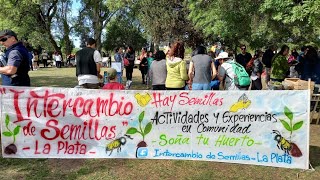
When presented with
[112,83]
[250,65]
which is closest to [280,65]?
[250,65]

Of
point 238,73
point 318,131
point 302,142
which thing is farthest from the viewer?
point 318,131

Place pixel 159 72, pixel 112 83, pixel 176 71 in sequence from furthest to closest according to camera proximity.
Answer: pixel 159 72 < pixel 176 71 < pixel 112 83

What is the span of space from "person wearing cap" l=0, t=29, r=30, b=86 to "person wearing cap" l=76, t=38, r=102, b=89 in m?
1.35

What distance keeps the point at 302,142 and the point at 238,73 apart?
1877 millimetres

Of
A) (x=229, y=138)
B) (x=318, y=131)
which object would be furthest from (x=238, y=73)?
(x=318, y=131)

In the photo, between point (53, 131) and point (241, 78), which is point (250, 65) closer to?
point (241, 78)

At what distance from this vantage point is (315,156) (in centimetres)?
527

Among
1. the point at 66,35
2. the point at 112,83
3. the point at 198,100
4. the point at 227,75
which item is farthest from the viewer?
the point at 66,35

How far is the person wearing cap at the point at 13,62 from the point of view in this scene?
4.96 m

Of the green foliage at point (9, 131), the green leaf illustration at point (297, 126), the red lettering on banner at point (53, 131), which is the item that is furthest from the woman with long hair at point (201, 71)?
the green foliage at point (9, 131)

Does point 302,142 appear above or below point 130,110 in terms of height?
below

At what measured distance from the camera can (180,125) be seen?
15.7 ft

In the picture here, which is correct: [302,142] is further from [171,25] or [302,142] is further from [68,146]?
[171,25]

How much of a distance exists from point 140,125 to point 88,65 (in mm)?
2190
